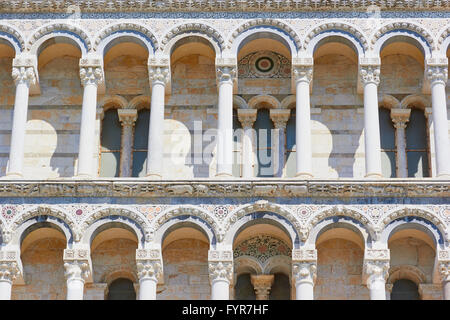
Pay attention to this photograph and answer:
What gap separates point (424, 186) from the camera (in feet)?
94.3

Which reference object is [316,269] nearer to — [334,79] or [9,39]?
[334,79]

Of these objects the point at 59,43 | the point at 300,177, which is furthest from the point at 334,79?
the point at 59,43

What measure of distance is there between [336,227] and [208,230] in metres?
2.11

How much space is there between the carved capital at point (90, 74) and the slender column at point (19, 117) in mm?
871

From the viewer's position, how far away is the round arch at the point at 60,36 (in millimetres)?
30359

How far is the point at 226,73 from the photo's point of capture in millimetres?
30047

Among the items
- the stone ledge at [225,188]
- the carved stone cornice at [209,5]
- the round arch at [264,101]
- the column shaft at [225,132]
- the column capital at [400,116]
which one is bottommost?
the stone ledge at [225,188]

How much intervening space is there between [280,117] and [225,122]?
4.64 feet

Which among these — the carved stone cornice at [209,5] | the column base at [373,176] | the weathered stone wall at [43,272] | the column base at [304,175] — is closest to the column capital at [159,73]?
the carved stone cornice at [209,5]

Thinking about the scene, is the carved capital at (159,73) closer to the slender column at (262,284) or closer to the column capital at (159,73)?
the column capital at (159,73)

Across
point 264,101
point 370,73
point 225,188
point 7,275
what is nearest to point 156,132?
point 225,188

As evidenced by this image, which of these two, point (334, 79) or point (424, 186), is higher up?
point (334, 79)

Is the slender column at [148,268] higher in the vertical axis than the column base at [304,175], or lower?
lower
